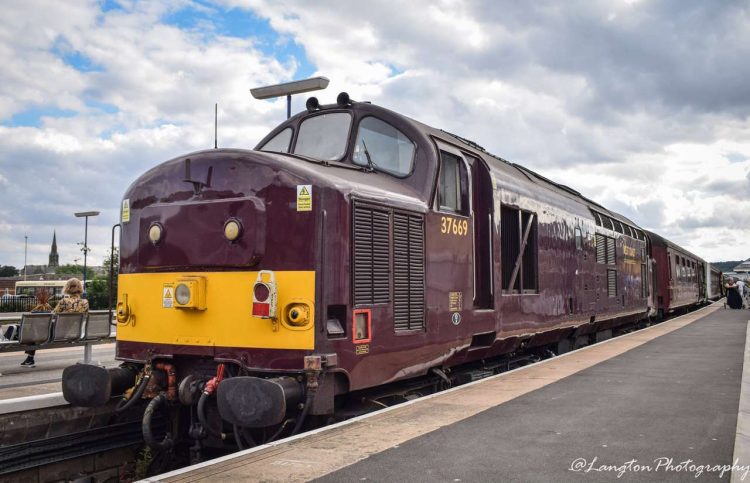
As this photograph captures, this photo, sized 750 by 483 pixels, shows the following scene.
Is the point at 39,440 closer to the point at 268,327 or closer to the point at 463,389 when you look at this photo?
the point at 268,327

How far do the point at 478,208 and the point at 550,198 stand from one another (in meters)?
3.20

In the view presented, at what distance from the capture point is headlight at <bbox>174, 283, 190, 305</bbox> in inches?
231

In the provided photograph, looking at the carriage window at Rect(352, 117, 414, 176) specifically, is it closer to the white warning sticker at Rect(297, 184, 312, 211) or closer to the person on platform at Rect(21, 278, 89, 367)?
the white warning sticker at Rect(297, 184, 312, 211)

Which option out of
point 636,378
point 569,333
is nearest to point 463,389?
point 636,378

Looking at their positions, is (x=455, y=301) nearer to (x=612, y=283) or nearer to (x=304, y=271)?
(x=304, y=271)

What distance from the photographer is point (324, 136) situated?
755cm

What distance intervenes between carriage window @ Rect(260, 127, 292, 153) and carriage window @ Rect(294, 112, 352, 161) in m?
0.19

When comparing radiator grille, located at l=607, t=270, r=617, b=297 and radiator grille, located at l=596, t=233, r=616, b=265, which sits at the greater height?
radiator grille, located at l=596, t=233, r=616, b=265

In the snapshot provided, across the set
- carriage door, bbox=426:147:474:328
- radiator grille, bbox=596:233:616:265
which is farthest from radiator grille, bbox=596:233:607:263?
carriage door, bbox=426:147:474:328

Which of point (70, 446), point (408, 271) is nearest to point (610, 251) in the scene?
point (408, 271)

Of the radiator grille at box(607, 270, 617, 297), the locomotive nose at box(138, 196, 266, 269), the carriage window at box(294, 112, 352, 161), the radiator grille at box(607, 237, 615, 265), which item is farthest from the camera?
the radiator grille at box(607, 237, 615, 265)

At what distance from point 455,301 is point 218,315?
275 cm

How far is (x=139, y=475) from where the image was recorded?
22.4ft

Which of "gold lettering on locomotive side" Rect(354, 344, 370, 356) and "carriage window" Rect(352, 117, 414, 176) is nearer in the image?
"gold lettering on locomotive side" Rect(354, 344, 370, 356)
